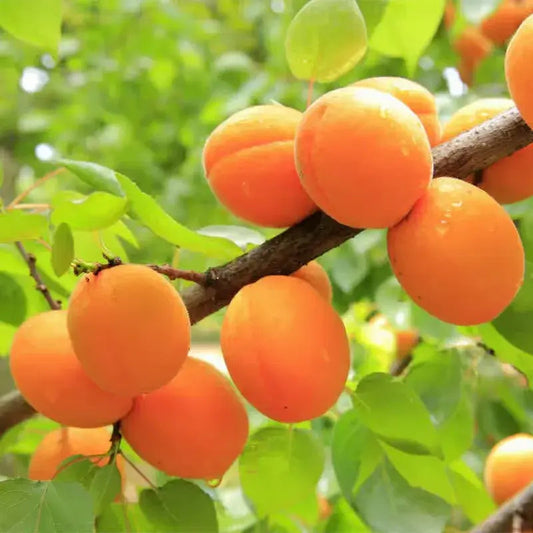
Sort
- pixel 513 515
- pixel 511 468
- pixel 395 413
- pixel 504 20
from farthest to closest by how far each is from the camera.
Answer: pixel 504 20 < pixel 511 468 < pixel 513 515 < pixel 395 413

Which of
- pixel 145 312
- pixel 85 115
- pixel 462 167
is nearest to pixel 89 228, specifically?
pixel 145 312

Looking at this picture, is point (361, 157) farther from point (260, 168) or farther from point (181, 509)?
point (181, 509)

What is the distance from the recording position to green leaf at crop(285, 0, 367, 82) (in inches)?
15.7

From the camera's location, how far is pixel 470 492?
0.62 meters

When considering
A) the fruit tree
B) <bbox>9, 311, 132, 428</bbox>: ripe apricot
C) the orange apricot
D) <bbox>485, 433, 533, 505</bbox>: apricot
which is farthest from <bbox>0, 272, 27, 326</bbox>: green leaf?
the orange apricot

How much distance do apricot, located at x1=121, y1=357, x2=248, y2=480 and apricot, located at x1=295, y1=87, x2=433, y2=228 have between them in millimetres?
134

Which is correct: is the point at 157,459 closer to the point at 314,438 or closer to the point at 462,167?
the point at 314,438

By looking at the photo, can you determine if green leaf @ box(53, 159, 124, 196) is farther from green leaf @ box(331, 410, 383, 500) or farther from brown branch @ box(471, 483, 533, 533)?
brown branch @ box(471, 483, 533, 533)

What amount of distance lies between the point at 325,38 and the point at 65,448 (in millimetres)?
312

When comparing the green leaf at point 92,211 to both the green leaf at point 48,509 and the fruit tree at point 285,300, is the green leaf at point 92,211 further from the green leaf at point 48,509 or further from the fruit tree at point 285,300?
the green leaf at point 48,509

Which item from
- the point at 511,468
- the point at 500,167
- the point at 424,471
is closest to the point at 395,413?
the point at 424,471

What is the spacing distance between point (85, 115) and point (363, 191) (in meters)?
1.34

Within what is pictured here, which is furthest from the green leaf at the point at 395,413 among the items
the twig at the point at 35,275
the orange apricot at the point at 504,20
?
the orange apricot at the point at 504,20

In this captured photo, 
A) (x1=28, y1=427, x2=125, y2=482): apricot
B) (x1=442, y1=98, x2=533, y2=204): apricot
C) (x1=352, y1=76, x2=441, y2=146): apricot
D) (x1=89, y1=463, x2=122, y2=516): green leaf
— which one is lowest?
(x1=28, y1=427, x2=125, y2=482): apricot
